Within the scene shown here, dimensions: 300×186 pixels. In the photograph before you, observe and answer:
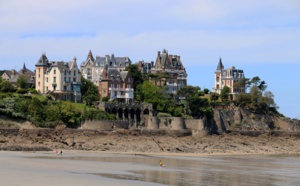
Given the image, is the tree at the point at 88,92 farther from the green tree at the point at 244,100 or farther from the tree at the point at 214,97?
the green tree at the point at 244,100

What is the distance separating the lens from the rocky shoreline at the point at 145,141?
58188 mm

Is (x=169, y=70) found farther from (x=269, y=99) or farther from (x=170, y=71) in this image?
(x=269, y=99)

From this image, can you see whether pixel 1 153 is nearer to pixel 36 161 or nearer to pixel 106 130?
pixel 36 161

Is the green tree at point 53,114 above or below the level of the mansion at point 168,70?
below

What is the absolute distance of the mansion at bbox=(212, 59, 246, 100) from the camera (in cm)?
10041

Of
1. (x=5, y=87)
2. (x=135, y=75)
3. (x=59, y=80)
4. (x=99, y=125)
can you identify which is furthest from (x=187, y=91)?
(x=5, y=87)

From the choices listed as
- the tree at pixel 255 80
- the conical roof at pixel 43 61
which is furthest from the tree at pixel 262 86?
the conical roof at pixel 43 61

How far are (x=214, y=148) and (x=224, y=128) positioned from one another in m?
18.9

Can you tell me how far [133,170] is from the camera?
43250mm

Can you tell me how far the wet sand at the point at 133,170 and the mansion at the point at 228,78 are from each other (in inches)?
1704

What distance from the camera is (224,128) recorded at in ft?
283

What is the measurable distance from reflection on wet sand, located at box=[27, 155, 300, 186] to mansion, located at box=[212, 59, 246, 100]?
136 feet

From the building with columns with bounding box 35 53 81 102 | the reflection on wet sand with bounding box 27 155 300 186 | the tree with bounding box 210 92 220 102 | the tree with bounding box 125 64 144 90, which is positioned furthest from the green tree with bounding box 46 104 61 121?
the tree with bounding box 210 92 220 102

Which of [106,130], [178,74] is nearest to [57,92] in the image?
[106,130]
